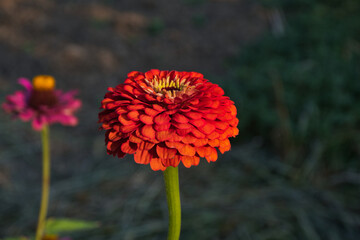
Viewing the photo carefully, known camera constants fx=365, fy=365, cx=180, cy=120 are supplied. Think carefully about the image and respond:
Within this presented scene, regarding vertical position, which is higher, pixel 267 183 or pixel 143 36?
pixel 143 36

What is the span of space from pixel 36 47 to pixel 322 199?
2.85 meters

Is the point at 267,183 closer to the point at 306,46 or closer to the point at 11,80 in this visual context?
the point at 306,46

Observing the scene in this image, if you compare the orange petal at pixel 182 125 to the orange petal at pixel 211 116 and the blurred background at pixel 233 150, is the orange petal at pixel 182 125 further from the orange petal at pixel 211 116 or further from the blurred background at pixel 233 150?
the blurred background at pixel 233 150

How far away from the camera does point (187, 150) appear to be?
1.46ft

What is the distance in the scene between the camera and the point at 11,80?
9.45ft

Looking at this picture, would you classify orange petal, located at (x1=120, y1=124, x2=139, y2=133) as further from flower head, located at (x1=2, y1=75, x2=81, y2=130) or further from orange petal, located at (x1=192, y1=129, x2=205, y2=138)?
flower head, located at (x1=2, y1=75, x2=81, y2=130)

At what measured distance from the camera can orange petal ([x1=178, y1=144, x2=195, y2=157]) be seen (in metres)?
0.44

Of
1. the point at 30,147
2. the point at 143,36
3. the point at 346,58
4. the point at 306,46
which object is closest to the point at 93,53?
the point at 143,36

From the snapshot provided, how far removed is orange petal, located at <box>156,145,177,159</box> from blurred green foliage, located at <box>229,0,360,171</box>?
4.05 ft

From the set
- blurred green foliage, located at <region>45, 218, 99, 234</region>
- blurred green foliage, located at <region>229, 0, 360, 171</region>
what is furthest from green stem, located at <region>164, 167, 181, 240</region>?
blurred green foliage, located at <region>229, 0, 360, 171</region>

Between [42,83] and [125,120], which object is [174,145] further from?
[42,83]

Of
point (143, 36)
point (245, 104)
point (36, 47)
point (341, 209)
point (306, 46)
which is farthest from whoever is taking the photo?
point (143, 36)

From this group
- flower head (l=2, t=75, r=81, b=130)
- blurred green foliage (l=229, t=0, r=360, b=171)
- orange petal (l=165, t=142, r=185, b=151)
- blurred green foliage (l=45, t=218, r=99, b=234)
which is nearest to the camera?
orange petal (l=165, t=142, r=185, b=151)

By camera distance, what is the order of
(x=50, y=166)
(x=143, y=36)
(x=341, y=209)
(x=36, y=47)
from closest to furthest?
(x=341, y=209) < (x=50, y=166) < (x=36, y=47) < (x=143, y=36)
